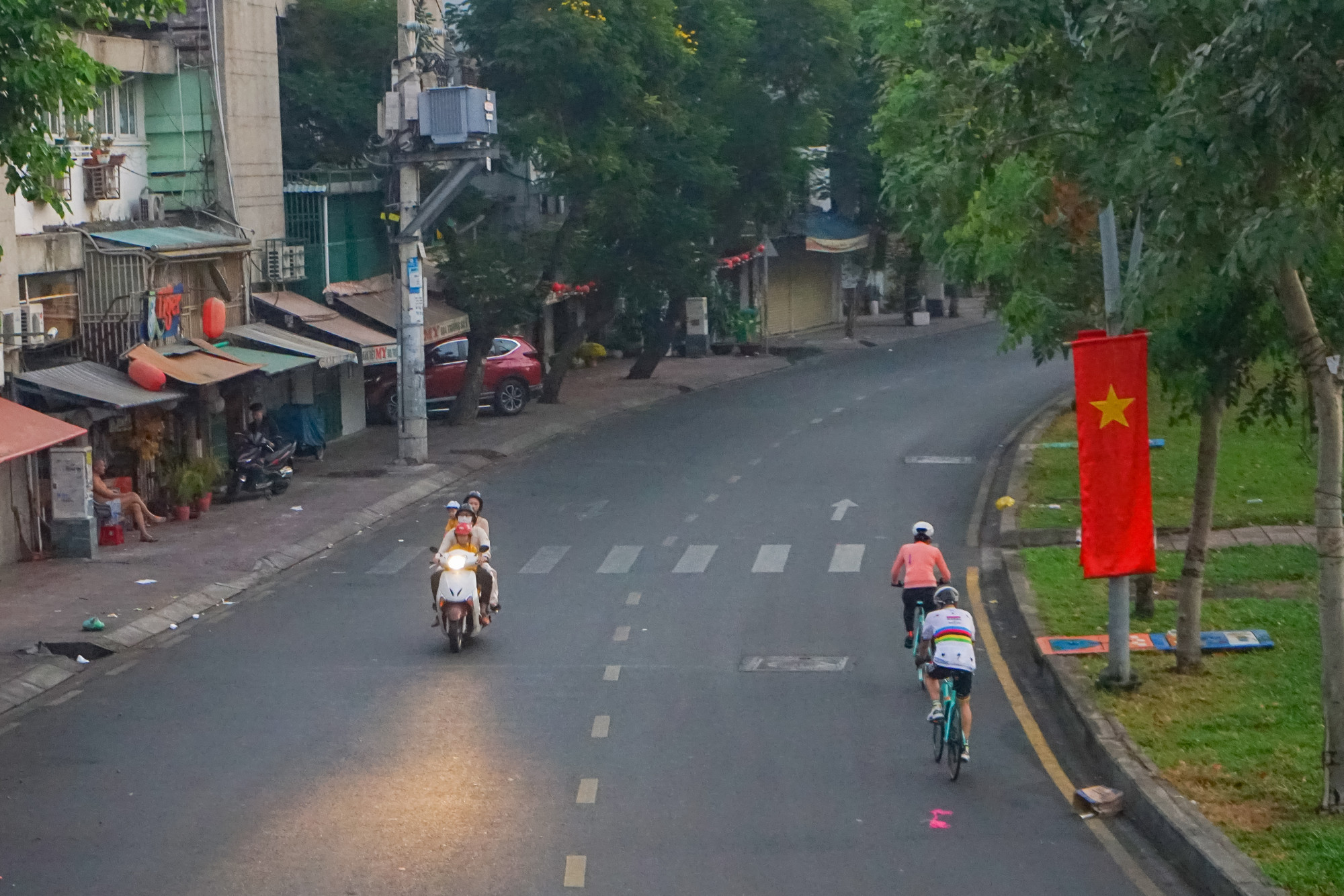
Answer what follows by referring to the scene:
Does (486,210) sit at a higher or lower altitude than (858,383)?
higher

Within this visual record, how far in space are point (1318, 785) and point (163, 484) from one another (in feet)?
58.4

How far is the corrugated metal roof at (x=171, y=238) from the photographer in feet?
75.0

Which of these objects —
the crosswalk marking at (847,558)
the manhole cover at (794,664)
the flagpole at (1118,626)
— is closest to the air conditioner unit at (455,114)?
the crosswalk marking at (847,558)

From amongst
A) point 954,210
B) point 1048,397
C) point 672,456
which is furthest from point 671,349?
point 954,210

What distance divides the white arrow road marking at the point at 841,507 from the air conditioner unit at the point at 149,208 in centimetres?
1147

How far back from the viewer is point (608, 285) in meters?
37.6

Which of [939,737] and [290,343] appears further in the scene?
[290,343]

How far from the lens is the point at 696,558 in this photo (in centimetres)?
1995

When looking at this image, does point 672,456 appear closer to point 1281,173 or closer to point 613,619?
point 613,619

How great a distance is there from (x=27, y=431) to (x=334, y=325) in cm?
1109

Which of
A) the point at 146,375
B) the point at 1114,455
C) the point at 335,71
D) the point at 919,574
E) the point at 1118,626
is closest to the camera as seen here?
the point at 1114,455

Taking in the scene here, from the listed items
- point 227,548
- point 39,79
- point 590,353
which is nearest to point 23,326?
point 227,548

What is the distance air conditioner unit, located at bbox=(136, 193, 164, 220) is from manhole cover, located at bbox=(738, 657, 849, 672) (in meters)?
14.6

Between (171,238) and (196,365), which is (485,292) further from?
(196,365)
